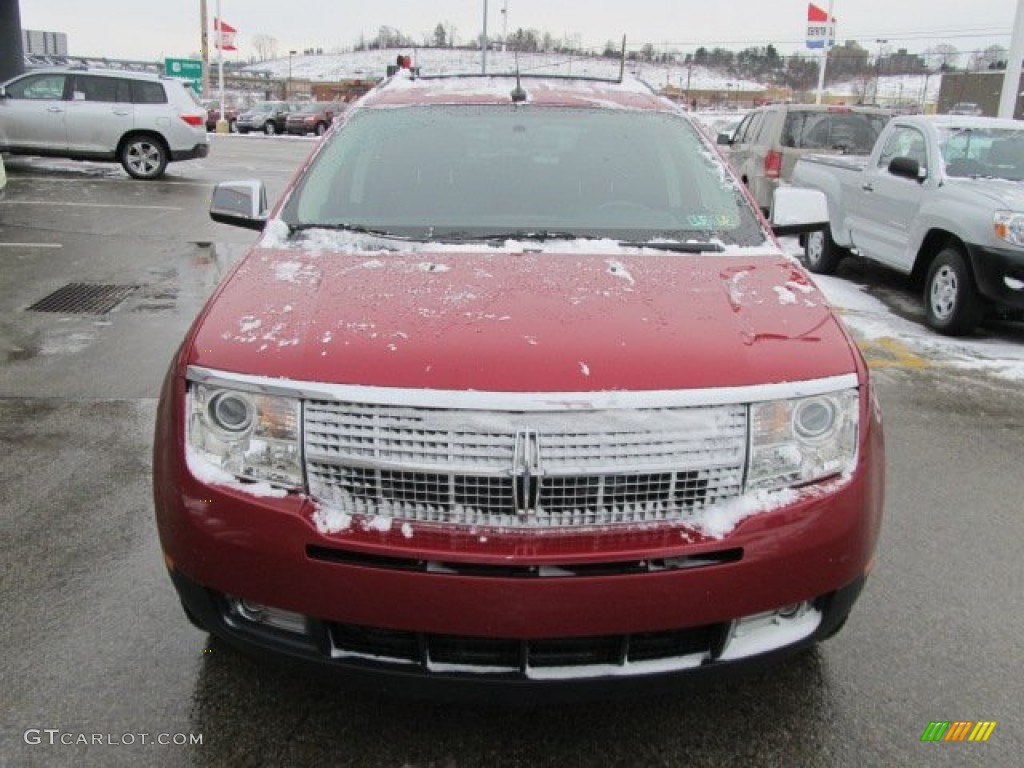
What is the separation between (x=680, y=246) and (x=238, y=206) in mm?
1857

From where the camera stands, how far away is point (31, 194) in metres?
14.1

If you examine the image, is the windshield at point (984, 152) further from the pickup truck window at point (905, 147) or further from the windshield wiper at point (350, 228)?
the windshield wiper at point (350, 228)

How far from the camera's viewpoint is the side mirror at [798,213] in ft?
12.4

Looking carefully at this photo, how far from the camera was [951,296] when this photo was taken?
7164 mm

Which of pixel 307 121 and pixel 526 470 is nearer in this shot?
pixel 526 470

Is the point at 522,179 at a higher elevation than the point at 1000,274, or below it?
higher

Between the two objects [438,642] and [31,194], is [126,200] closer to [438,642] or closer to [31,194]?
[31,194]

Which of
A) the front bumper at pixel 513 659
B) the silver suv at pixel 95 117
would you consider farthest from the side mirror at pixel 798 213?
the silver suv at pixel 95 117

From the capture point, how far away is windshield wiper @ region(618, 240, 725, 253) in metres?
3.02

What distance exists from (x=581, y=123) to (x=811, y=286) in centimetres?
142

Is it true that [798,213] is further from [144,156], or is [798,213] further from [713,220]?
[144,156]

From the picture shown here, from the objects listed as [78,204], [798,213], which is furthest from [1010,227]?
[78,204]

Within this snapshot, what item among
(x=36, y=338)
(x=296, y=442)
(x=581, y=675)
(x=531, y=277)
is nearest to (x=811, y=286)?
(x=531, y=277)

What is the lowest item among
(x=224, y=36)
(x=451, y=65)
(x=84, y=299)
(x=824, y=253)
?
(x=84, y=299)
